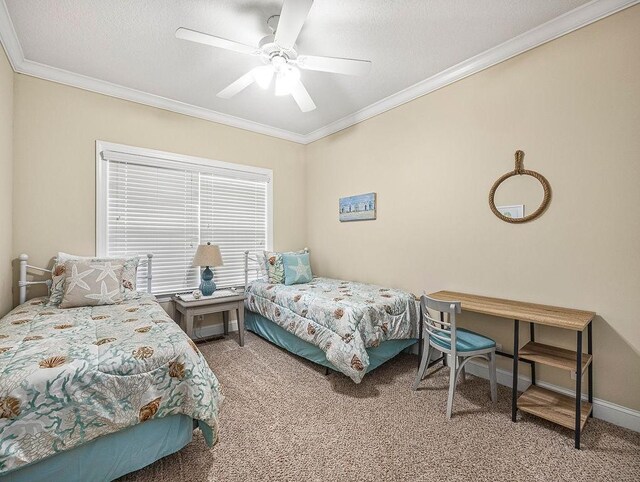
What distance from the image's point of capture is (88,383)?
1.38 metres

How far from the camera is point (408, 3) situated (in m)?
1.99

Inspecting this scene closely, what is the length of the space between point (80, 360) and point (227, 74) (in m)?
2.59

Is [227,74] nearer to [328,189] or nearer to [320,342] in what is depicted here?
[328,189]

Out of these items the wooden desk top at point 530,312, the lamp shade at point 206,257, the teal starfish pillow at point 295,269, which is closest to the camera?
the wooden desk top at point 530,312

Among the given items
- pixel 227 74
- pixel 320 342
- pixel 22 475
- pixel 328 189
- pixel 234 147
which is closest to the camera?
pixel 22 475

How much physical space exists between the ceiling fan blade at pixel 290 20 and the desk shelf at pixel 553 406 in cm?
282

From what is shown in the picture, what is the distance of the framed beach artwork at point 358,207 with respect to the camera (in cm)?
362

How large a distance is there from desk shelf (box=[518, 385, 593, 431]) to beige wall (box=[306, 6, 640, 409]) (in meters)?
0.19

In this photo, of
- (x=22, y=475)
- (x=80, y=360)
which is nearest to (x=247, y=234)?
(x=80, y=360)

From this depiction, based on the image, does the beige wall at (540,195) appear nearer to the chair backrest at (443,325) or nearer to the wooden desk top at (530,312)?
the wooden desk top at (530,312)

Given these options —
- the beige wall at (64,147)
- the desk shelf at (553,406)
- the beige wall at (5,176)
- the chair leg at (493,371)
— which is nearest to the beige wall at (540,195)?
the desk shelf at (553,406)

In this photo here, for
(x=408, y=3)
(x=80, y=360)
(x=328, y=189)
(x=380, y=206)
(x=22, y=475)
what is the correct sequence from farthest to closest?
(x=328, y=189), (x=380, y=206), (x=408, y=3), (x=80, y=360), (x=22, y=475)

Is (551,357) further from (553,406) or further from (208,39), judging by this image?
(208,39)

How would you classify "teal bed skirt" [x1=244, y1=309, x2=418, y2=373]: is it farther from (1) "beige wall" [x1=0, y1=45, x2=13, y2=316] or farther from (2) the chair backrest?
(1) "beige wall" [x1=0, y1=45, x2=13, y2=316]
